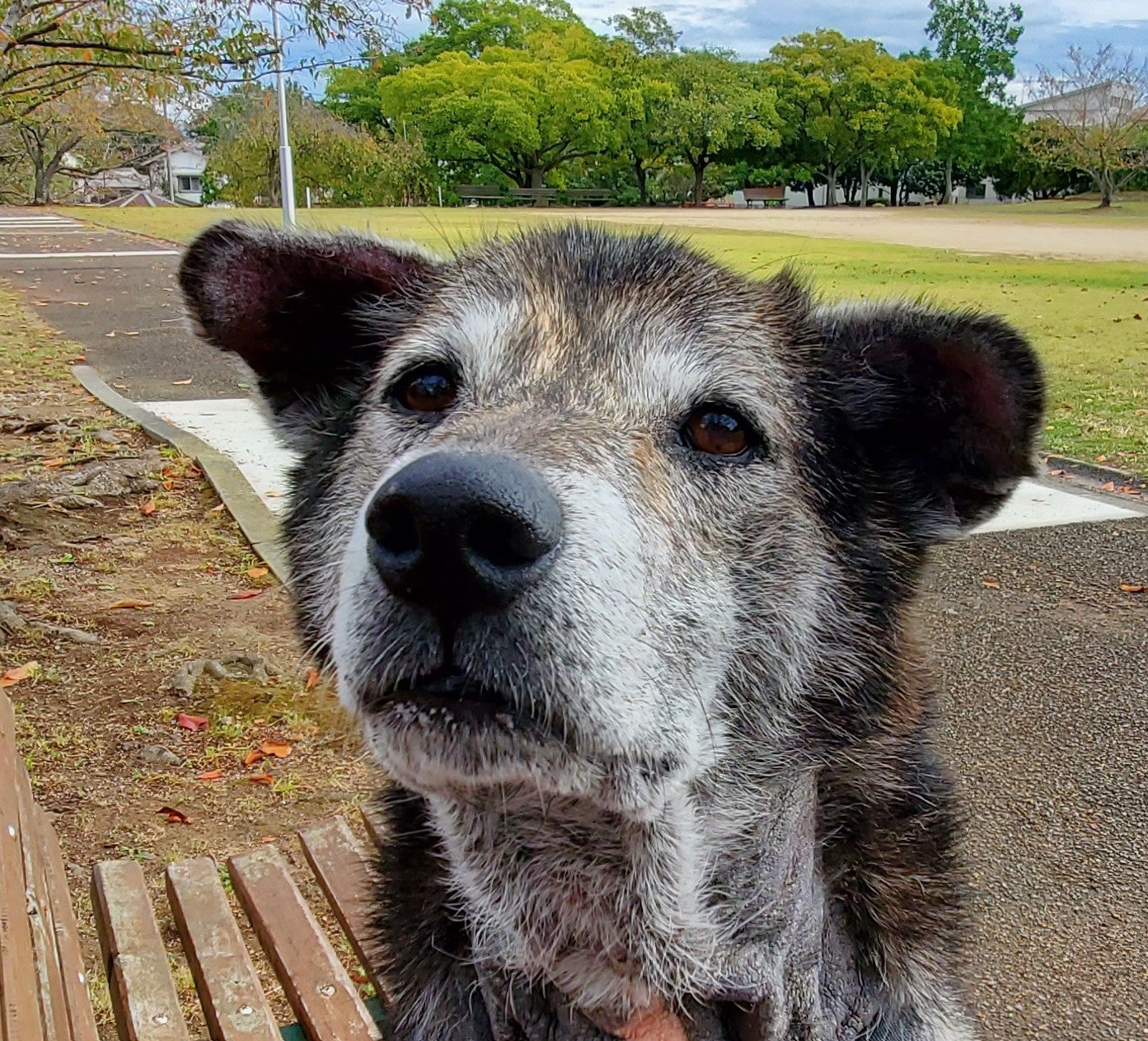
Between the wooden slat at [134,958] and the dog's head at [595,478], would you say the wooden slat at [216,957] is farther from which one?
the dog's head at [595,478]

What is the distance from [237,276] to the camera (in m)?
2.65

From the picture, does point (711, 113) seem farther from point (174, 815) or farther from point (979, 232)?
point (174, 815)

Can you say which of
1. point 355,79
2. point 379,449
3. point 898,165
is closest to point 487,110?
point 355,79

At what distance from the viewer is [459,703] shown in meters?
1.86

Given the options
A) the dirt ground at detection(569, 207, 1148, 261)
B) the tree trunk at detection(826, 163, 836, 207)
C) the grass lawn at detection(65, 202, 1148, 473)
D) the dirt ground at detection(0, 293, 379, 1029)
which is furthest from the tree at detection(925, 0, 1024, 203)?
the dirt ground at detection(0, 293, 379, 1029)

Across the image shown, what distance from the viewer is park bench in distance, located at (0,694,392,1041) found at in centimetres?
219

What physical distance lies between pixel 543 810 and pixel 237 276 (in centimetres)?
142

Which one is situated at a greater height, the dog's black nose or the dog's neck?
the dog's black nose

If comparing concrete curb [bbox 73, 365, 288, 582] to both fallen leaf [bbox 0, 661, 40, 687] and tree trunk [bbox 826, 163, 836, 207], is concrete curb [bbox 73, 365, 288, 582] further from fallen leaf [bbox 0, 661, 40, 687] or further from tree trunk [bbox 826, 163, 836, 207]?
tree trunk [bbox 826, 163, 836, 207]

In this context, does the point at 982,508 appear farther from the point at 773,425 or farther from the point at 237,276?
the point at 237,276

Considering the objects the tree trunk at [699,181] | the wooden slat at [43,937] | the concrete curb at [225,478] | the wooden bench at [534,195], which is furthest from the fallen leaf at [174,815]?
the tree trunk at [699,181]

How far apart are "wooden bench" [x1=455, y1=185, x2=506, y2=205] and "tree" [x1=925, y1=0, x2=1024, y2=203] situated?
38157 mm

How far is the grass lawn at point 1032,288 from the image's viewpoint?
3920mm

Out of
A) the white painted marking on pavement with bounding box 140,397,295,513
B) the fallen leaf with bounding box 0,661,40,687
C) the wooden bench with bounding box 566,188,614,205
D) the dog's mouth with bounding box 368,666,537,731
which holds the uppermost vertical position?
the dog's mouth with bounding box 368,666,537,731
